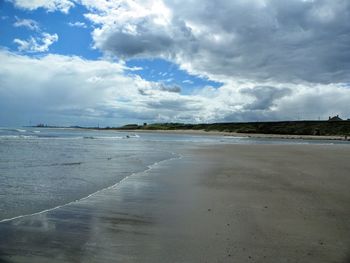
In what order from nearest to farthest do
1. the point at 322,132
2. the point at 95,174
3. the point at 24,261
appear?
the point at 24,261 < the point at 95,174 < the point at 322,132

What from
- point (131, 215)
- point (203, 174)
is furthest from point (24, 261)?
point (203, 174)

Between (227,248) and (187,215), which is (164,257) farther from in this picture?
(187,215)

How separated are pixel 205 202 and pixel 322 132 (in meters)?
94.3

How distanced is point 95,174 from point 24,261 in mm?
8785

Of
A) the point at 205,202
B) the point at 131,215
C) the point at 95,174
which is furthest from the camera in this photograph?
the point at 95,174

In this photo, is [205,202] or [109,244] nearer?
[109,244]

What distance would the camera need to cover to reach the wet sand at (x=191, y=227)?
509 centimetres

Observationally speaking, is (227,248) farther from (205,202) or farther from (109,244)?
(205,202)

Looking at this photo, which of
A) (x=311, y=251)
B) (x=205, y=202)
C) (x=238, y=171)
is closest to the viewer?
(x=311, y=251)

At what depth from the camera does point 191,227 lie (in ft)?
21.3

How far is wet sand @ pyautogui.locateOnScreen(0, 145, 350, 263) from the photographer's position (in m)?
5.09

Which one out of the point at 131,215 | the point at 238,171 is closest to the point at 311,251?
the point at 131,215

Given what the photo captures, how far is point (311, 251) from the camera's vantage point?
5.29 meters

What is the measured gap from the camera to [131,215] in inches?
290
